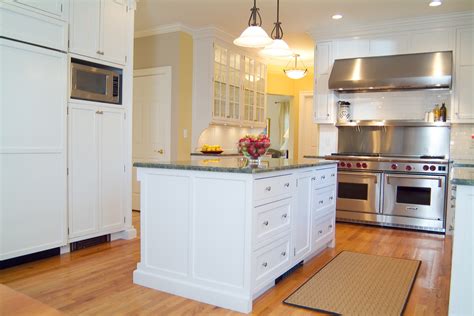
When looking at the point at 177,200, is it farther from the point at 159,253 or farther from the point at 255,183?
the point at 255,183

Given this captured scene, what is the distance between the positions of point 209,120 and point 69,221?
2801 millimetres

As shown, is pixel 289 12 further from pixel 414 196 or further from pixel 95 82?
pixel 414 196

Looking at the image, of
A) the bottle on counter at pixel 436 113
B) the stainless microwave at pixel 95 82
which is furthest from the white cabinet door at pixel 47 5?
the bottle on counter at pixel 436 113

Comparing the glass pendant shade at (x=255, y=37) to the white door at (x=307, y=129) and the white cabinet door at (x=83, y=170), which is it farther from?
the white door at (x=307, y=129)

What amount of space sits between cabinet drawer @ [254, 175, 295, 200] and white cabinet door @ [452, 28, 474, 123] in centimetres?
312

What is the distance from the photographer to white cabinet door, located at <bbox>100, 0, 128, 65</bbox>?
12.4 ft

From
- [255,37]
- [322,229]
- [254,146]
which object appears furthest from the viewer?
[322,229]

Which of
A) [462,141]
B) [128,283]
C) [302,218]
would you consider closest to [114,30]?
[128,283]

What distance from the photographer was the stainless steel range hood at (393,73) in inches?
185

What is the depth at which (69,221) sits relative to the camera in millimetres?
3492

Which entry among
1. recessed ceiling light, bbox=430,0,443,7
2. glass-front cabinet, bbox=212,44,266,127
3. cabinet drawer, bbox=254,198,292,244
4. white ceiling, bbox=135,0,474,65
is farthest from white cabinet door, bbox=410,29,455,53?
cabinet drawer, bbox=254,198,292,244

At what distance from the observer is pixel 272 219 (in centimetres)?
265

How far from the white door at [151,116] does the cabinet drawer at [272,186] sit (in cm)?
310

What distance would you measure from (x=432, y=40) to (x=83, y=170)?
14.8 ft
